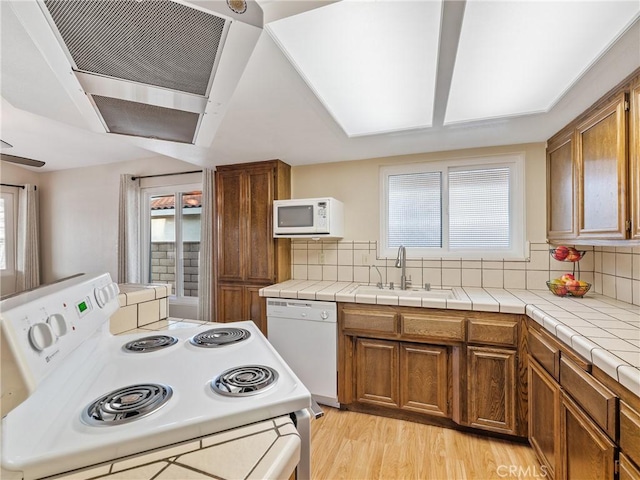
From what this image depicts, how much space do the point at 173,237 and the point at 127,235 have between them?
52cm

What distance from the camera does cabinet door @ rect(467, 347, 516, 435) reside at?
73.5 inches

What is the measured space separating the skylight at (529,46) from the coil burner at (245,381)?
134cm

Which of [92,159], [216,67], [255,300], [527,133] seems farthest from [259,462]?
[92,159]

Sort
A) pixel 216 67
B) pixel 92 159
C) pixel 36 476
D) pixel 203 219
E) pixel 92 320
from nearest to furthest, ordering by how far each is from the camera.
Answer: pixel 36 476
pixel 216 67
pixel 92 320
pixel 203 219
pixel 92 159

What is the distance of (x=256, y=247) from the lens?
288 centimetres

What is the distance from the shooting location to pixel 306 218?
261 centimetres

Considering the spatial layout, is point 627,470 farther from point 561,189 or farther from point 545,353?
point 561,189

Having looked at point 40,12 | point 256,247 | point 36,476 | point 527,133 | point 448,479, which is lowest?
point 448,479

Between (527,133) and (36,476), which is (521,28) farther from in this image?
(36,476)

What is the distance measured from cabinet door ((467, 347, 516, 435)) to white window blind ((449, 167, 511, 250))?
980 mm

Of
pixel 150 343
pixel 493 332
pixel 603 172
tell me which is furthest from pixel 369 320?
Answer: pixel 603 172

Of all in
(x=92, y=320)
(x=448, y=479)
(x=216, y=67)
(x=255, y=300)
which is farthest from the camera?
(x=255, y=300)

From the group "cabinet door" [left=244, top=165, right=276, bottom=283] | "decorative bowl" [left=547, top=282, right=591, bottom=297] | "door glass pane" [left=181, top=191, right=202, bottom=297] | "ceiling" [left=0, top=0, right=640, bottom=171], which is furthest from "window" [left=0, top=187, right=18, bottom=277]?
"decorative bowl" [left=547, top=282, right=591, bottom=297]

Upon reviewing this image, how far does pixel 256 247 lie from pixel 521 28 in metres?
2.42
